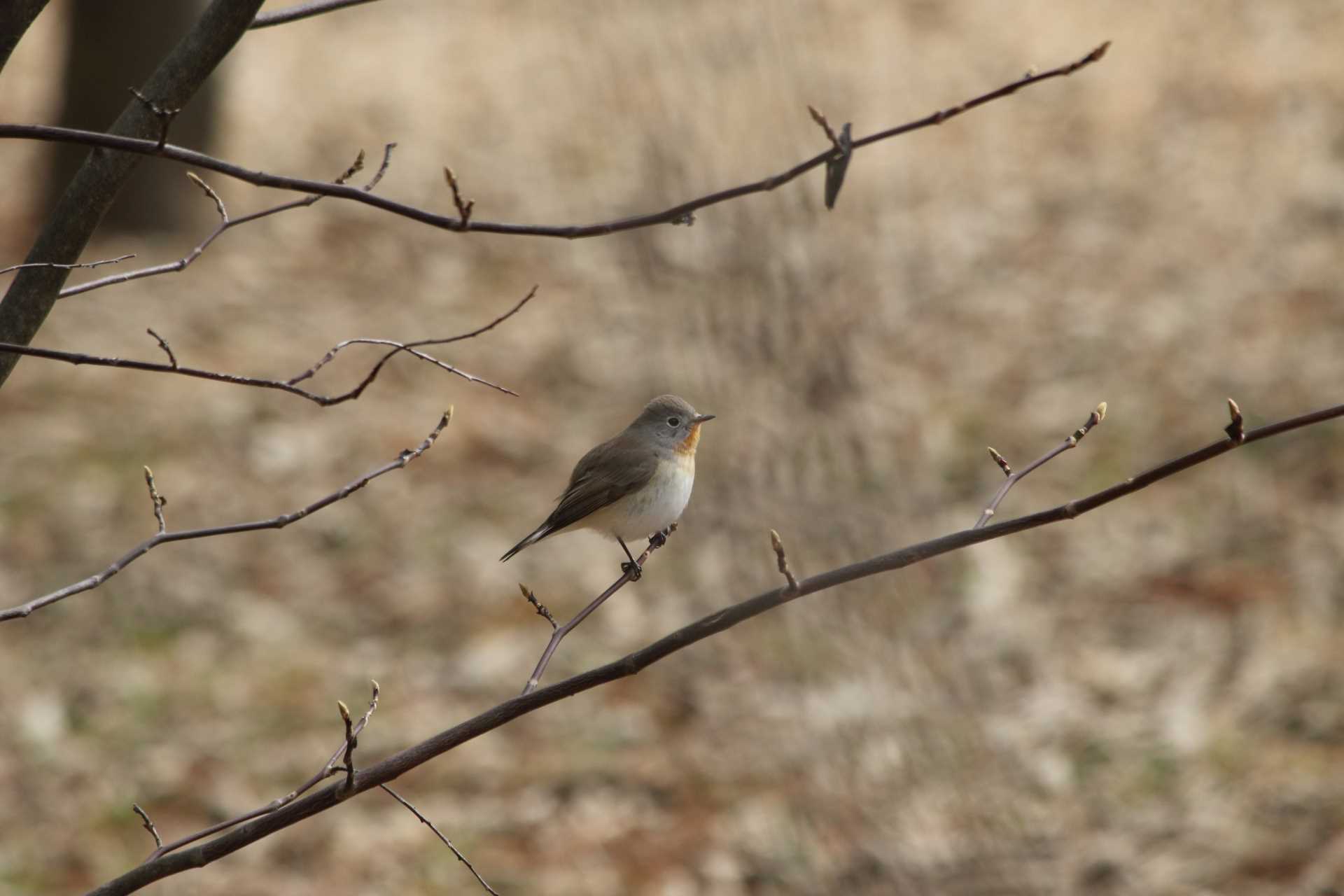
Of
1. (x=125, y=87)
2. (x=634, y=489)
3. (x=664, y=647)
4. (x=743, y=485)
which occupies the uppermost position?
(x=125, y=87)

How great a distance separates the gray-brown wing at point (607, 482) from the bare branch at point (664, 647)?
71 centimetres

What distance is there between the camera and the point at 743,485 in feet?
16.1

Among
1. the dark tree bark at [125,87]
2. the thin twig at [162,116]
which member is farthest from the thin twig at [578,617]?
the dark tree bark at [125,87]

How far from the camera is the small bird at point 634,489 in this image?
2.73m

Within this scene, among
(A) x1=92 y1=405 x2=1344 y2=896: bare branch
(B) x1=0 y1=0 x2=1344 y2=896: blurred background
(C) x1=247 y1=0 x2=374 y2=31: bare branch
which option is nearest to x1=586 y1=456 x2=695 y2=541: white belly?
(A) x1=92 y1=405 x2=1344 y2=896: bare branch

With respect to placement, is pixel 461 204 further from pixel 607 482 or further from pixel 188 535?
pixel 607 482

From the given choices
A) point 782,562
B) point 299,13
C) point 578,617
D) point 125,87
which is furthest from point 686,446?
point 125,87

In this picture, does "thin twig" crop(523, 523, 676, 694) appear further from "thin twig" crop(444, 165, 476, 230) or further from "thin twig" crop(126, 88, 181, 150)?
"thin twig" crop(126, 88, 181, 150)

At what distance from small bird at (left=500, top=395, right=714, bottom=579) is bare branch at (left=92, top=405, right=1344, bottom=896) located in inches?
27.0

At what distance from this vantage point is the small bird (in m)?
2.73

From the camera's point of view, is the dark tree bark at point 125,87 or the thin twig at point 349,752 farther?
the dark tree bark at point 125,87

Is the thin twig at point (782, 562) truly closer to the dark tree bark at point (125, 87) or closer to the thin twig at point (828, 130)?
the thin twig at point (828, 130)

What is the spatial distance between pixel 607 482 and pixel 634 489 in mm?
59

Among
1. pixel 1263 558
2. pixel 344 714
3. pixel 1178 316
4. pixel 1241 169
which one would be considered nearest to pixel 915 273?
pixel 1178 316
